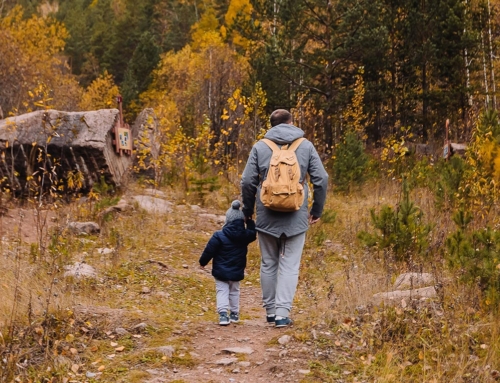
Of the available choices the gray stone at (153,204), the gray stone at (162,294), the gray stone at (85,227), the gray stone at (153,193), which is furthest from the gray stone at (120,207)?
the gray stone at (162,294)

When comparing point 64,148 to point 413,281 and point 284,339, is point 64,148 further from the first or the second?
point 284,339

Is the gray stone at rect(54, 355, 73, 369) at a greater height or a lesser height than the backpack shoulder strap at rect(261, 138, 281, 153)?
lesser

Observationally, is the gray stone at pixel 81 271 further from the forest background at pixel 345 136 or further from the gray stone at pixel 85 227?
the gray stone at pixel 85 227

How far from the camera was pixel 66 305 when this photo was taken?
4938 millimetres

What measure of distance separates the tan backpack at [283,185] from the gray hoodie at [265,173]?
125 millimetres

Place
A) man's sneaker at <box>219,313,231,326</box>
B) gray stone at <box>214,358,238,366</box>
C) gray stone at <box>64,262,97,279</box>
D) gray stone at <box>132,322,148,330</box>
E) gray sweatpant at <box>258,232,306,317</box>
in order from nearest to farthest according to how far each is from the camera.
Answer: gray stone at <box>214,358,238,366</box> → gray stone at <box>132,322,148,330</box> → gray sweatpant at <box>258,232,306,317</box> → man's sneaker at <box>219,313,231,326</box> → gray stone at <box>64,262,97,279</box>

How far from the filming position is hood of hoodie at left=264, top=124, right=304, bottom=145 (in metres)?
5.12

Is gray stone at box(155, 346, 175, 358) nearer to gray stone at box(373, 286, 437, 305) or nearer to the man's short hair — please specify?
gray stone at box(373, 286, 437, 305)

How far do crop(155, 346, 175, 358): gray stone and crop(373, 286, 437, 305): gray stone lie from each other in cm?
168

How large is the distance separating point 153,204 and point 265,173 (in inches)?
250

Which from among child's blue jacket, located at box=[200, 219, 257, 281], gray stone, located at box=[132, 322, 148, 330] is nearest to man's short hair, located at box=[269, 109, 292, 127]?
child's blue jacket, located at box=[200, 219, 257, 281]

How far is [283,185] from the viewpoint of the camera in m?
4.89

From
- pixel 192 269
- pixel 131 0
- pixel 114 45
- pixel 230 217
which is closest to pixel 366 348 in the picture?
pixel 230 217

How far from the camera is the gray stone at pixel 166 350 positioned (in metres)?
4.52
